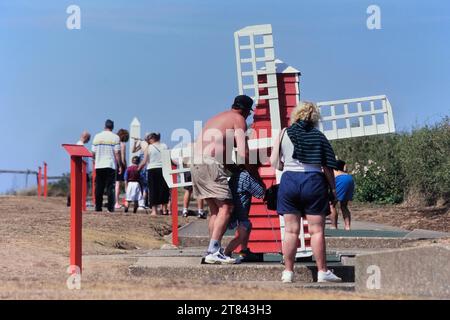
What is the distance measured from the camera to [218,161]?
11.9m

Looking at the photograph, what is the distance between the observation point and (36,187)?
44.2 m

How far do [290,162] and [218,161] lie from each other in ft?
3.94

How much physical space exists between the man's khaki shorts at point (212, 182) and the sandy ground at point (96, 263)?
1.05 meters

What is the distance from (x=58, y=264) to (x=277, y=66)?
3.72m

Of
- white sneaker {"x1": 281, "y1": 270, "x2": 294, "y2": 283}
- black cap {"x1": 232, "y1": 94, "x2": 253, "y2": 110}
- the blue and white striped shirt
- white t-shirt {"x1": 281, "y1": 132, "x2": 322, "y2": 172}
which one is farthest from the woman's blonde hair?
white sneaker {"x1": 281, "y1": 270, "x2": 294, "y2": 283}

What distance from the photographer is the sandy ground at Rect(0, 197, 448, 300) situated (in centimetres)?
890

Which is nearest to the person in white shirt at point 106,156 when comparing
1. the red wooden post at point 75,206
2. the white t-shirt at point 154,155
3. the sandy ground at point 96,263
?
the white t-shirt at point 154,155

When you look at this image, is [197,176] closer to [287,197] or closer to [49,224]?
[287,197]

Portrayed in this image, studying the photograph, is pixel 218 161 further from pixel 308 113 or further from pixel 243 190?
pixel 308 113

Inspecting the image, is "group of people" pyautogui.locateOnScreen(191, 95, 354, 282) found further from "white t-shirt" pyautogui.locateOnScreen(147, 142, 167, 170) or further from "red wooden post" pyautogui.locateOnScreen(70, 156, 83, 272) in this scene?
"white t-shirt" pyautogui.locateOnScreen(147, 142, 167, 170)

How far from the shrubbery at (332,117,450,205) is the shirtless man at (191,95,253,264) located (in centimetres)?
1596

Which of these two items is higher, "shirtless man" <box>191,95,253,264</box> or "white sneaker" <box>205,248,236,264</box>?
"shirtless man" <box>191,95,253,264</box>

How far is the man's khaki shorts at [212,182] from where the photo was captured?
11.8 m

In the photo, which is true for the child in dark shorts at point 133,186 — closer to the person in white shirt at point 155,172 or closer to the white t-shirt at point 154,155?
the person in white shirt at point 155,172
